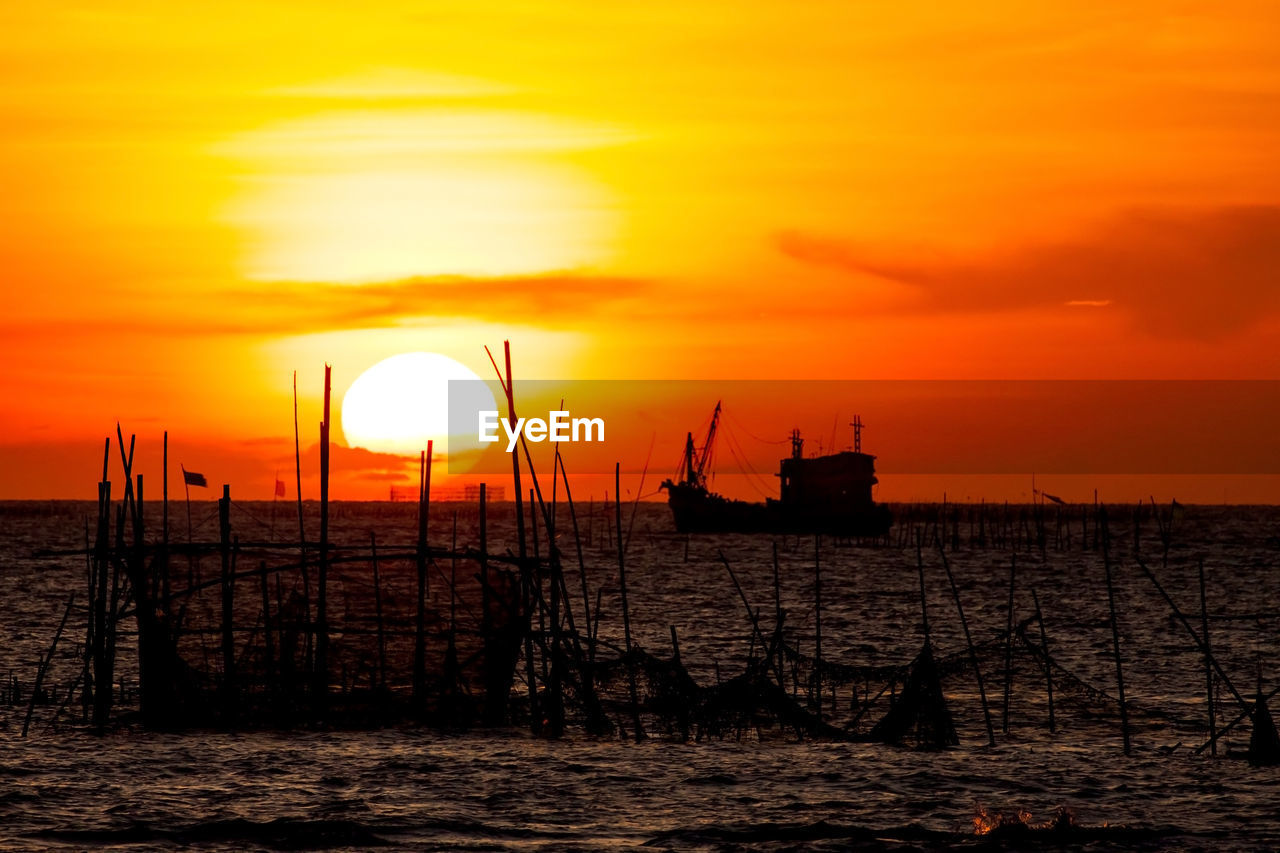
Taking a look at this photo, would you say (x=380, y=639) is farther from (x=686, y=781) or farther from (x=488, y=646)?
(x=686, y=781)

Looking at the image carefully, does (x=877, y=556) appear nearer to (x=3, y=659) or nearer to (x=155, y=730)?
(x=3, y=659)

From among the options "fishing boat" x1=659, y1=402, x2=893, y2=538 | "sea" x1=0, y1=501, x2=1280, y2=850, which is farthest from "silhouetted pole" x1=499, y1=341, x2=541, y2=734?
"fishing boat" x1=659, y1=402, x2=893, y2=538

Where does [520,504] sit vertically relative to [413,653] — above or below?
above

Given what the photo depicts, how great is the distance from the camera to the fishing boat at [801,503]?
3578 inches

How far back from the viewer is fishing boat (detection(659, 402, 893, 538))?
9088cm

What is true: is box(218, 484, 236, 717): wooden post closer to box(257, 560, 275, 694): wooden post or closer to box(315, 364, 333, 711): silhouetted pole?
box(257, 560, 275, 694): wooden post

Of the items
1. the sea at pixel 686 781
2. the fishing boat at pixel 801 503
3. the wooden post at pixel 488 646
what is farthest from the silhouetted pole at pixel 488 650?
the fishing boat at pixel 801 503

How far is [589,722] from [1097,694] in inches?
263

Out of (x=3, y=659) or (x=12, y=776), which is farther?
(x=3, y=659)

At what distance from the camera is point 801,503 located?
91.9 metres

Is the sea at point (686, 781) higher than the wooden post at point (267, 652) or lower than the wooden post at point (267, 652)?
lower

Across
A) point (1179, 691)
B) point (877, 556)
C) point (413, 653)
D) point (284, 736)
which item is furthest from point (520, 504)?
point (877, 556)

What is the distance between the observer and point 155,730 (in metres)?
19.3

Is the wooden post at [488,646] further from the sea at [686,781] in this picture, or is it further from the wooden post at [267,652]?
the wooden post at [267,652]
